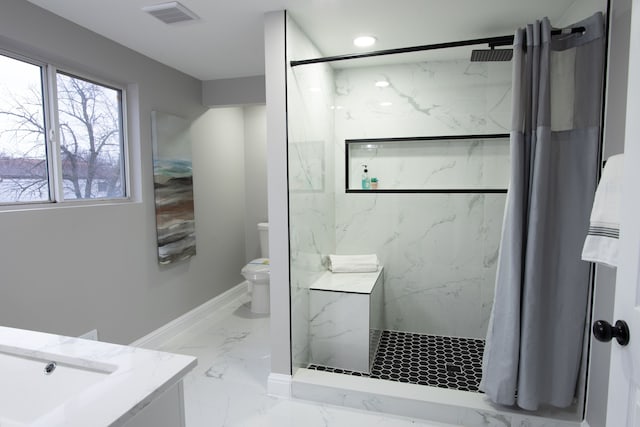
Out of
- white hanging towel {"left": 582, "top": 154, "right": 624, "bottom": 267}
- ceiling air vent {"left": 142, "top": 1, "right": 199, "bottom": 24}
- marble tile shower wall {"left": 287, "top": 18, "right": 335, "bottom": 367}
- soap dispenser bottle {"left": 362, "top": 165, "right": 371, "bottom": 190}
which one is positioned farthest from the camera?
soap dispenser bottle {"left": 362, "top": 165, "right": 371, "bottom": 190}

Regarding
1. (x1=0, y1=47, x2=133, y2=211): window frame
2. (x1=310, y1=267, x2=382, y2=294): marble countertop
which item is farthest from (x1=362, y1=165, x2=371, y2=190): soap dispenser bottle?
(x1=0, y1=47, x2=133, y2=211): window frame

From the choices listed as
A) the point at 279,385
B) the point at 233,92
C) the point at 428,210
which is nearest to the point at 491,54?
the point at 428,210

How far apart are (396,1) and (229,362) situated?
2.66 metres

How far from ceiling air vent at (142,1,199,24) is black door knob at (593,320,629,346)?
2332mm

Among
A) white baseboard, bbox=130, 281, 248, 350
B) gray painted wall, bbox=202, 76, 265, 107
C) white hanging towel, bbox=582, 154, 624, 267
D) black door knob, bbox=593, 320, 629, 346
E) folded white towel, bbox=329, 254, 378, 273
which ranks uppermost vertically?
gray painted wall, bbox=202, 76, 265, 107

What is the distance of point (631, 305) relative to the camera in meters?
0.94

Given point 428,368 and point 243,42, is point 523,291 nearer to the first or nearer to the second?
point 428,368

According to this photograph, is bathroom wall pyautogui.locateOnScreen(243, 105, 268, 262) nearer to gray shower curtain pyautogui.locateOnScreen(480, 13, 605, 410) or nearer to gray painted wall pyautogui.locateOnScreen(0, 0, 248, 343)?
gray painted wall pyautogui.locateOnScreen(0, 0, 248, 343)

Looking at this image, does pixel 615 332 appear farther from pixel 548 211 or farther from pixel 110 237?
pixel 110 237

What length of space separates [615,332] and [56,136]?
2865mm

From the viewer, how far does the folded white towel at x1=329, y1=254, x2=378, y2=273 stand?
2.95 meters

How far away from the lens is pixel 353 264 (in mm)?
2959

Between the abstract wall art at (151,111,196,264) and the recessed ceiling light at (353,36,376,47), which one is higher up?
the recessed ceiling light at (353,36,376,47)

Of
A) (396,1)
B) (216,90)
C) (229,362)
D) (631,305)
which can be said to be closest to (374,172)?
(396,1)
